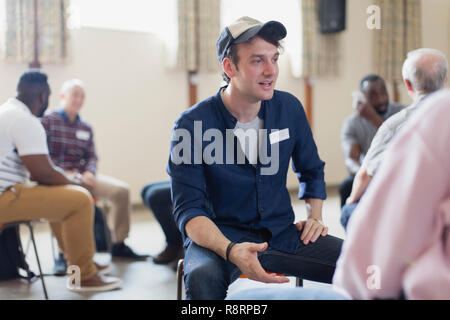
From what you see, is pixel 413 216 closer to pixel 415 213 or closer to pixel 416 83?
pixel 415 213

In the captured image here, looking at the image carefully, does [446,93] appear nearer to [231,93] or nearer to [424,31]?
[231,93]

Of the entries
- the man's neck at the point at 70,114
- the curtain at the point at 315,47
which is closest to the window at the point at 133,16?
the man's neck at the point at 70,114

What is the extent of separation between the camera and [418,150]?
66 cm

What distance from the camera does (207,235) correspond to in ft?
4.36

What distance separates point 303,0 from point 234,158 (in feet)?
15.6

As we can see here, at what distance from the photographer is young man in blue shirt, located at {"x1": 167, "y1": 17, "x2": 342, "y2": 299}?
1.42 meters

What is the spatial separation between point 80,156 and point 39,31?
145cm

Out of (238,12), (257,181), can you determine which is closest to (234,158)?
(257,181)

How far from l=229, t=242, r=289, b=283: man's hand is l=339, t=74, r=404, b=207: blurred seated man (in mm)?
2113

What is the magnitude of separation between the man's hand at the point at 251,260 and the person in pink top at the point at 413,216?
495 millimetres

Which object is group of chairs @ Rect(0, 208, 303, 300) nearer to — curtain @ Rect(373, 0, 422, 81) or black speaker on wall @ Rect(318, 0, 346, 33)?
black speaker on wall @ Rect(318, 0, 346, 33)

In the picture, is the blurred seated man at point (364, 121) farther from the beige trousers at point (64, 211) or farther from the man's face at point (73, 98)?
the man's face at point (73, 98)

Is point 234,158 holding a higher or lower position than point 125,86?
lower
